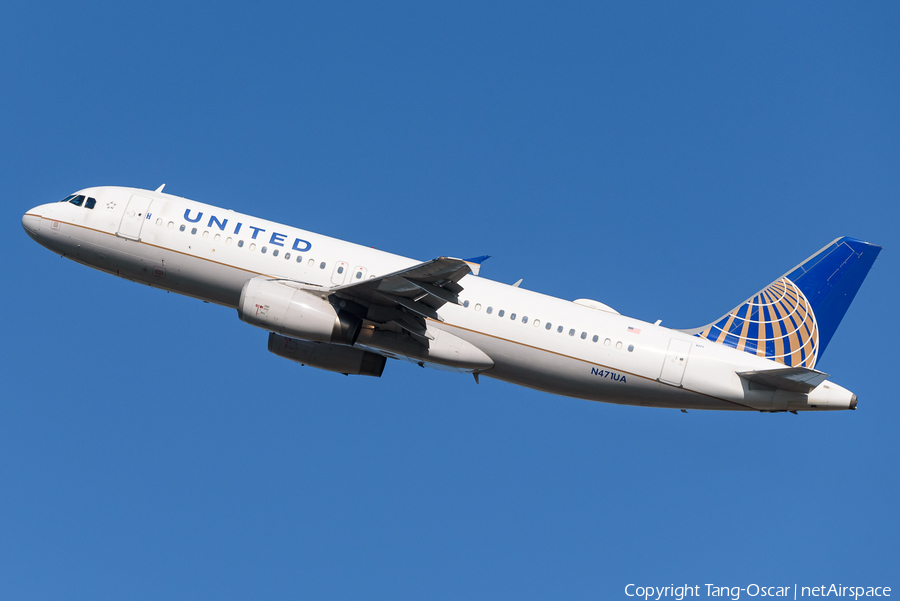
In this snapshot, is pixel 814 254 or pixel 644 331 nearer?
pixel 644 331

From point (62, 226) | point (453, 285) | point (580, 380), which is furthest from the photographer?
point (62, 226)

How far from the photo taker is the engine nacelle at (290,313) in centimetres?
2952

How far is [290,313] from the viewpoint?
2964cm

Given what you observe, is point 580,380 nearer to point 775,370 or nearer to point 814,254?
point 775,370

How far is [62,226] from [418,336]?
15434 mm

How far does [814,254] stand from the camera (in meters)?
34.5

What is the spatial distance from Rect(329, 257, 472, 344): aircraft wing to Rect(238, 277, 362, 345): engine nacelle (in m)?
0.89

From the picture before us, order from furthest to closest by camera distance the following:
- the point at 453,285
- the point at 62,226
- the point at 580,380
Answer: the point at 62,226 → the point at 580,380 → the point at 453,285

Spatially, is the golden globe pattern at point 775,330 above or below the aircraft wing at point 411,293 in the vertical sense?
above

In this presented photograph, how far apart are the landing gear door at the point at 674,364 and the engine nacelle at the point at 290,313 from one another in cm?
1204

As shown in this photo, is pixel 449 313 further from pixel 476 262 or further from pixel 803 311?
pixel 803 311

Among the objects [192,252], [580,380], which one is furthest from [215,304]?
[580,380]

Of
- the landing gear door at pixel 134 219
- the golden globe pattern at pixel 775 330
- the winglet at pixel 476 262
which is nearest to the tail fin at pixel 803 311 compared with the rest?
the golden globe pattern at pixel 775 330

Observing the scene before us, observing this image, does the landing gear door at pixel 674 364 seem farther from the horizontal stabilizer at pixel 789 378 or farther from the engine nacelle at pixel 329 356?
the engine nacelle at pixel 329 356
